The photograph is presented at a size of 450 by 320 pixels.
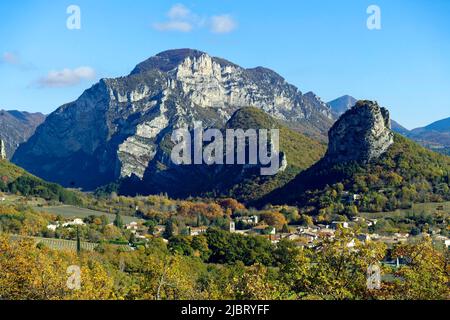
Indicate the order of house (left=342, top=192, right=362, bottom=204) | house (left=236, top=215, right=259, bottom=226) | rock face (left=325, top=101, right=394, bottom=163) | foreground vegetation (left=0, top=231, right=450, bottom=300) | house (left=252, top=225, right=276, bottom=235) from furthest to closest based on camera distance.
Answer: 1. rock face (left=325, top=101, right=394, bottom=163)
2. house (left=342, top=192, right=362, bottom=204)
3. house (left=236, top=215, right=259, bottom=226)
4. house (left=252, top=225, right=276, bottom=235)
5. foreground vegetation (left=0, top=231, right=450, bottom=300)

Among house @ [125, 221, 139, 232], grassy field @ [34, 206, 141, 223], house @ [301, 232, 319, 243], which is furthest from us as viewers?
grassy field @ [34, 206, 141, 223]

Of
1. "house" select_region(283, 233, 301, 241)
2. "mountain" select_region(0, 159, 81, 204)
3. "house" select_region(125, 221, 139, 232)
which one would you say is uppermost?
"mountain" select_region(0, 159, 81, 204)

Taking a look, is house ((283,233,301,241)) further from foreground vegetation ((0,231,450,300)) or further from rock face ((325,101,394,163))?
foreground vegetation ((0,231,450,300))

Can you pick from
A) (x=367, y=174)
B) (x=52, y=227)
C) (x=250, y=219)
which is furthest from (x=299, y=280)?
(x=367, y=174)

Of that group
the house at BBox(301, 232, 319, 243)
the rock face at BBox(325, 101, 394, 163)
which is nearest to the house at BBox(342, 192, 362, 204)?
the rock face at BBox(325, 101, 394, 163)

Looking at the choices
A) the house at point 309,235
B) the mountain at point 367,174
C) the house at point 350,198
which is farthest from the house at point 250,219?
the house at point 309,235

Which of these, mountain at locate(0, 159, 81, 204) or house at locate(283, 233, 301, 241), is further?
mountain at locate(0, 159, 81, 204)

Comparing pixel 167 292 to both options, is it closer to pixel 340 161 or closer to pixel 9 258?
pixel 9 258

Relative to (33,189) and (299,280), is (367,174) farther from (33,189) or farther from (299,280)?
(299,280)

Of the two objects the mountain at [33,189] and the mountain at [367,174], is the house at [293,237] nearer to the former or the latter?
the mountain at [367,174]
